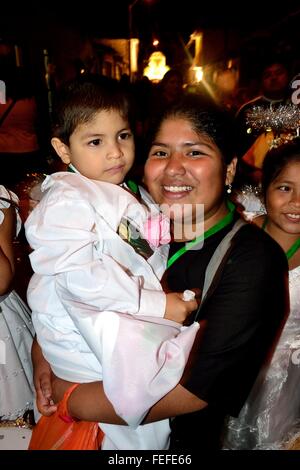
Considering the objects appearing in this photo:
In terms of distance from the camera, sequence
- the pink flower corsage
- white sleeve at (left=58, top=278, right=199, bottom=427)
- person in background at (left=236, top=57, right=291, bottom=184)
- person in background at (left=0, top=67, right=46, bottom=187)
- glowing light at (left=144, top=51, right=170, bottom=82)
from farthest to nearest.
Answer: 1. glowing light at (left=144, top=51, right=170, bottom=82)
2. person in background at (left=0, top=67, right=46, bottom=187)
3. person in background at (left=236, top=57, right=291, bottom=184)
4. the pink flower corsage
5. white sleeve at (left=58, top=278, right=199, bottom=427)

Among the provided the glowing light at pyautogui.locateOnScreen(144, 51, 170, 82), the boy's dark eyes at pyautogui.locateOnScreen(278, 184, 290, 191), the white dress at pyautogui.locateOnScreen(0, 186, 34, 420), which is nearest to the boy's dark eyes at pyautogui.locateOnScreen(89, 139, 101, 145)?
the white dress at pyautogui.locateOnScreen(0, 186, 34, 420)

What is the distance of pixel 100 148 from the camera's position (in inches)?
65.6

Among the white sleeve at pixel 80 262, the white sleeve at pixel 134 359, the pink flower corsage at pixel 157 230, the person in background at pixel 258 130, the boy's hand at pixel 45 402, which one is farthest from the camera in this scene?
the person in background at pixel 258 130

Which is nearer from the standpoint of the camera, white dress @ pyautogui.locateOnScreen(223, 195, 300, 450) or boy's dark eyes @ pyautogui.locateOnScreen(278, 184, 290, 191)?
white dress @ pyautogui.locateOnScreen(223, 195, 300, 450)

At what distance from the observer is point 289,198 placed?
2074 mm

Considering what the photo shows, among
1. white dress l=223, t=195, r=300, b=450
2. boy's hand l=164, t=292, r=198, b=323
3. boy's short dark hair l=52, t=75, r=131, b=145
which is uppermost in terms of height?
boy's short dark hair l=52, t=75, r=131, b=145

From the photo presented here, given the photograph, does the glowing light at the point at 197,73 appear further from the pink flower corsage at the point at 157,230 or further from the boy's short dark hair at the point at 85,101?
the pink flower corsage at the point at 157,230

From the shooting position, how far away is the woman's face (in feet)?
4.80

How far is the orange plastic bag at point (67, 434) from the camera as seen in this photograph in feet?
4.44

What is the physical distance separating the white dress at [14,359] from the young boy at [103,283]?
1.77 ft

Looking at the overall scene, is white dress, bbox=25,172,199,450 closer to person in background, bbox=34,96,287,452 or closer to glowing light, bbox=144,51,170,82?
→ person in background, bbox=34,96,287,452

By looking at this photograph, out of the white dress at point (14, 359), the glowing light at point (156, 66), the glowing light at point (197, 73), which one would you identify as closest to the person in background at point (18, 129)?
the white dress at point (14, 359)

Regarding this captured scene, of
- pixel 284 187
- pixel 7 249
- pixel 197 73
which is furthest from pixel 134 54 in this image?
pixel 7 249

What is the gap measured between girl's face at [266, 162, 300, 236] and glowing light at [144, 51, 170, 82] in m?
10.6
